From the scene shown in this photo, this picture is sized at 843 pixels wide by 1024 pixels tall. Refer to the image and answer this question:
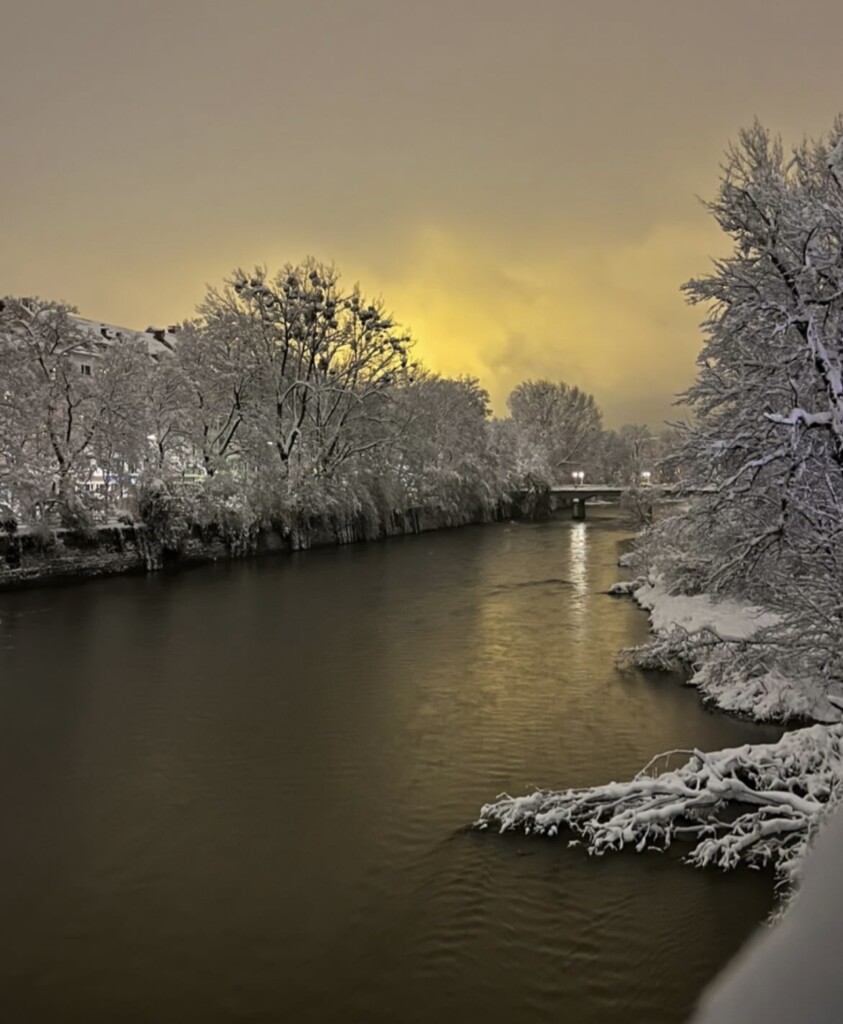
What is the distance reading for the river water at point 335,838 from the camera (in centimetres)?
656

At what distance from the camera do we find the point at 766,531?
10.4m

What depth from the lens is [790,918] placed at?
5.18 feet

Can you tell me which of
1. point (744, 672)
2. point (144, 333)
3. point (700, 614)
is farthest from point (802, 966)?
point (144, 333)

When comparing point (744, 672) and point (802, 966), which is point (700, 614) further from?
point (802, 966)

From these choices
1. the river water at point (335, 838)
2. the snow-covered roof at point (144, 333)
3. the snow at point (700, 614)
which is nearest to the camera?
the river water at point (335, 838)

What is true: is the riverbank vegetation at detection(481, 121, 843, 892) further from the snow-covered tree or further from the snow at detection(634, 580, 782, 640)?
the snow-covered tree

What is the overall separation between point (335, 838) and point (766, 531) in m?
6.86

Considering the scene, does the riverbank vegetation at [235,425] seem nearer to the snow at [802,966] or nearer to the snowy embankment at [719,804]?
the snowy embankment at [719,804]

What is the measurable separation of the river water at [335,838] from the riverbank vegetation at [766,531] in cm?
56

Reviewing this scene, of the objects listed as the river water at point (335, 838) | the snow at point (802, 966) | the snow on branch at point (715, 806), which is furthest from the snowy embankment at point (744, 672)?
the snow at point (802, 966)

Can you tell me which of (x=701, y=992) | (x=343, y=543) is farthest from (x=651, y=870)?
(x=343, y=543)

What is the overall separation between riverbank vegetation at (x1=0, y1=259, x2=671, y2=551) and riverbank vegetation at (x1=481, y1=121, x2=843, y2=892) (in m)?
26.8

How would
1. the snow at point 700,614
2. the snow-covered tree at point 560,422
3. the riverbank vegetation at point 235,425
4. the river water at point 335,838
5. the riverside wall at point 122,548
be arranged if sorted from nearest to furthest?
the river water at point 335,838
the snow at point 700,614
the riverside wall at point 122,548
the riverbank vegetation at point 235,425
the snow-covered tree at point 560,422

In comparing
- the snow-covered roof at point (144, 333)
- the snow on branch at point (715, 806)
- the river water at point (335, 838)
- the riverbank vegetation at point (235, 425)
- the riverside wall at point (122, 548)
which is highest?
the snow-covered roof at point (144, 333)
